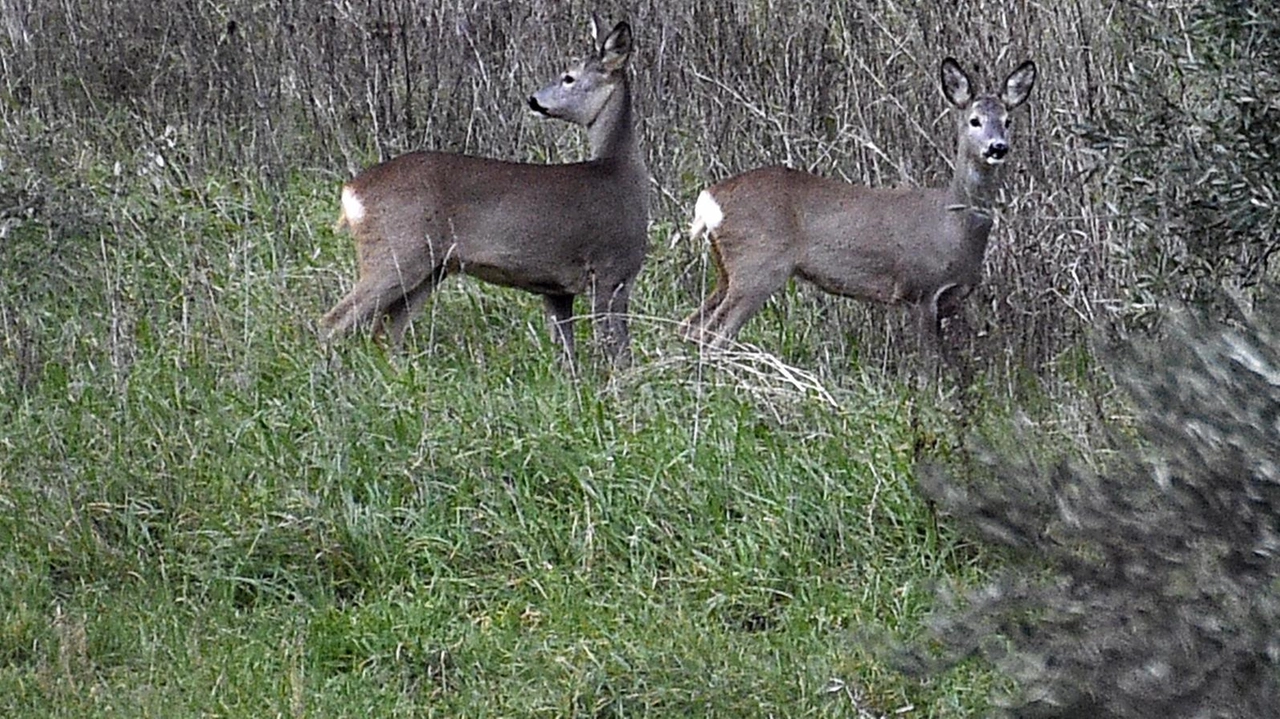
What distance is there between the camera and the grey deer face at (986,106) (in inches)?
287

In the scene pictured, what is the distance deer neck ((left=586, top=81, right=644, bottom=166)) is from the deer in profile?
14 millimetres

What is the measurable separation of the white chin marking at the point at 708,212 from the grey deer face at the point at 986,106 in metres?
0.90

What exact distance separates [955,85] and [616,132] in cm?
125

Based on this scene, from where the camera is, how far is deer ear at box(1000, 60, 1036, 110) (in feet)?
23.9

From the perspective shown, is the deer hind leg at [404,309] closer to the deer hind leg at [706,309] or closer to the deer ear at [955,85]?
the deer hind leg at [706,309]

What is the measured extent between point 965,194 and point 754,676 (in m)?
3.57

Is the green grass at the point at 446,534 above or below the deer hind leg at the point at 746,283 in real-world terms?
above

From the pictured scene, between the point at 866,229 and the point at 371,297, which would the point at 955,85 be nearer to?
the point at 866,229

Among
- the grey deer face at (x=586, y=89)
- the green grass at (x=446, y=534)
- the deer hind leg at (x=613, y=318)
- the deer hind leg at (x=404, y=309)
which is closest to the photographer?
the green grass at (x=446, y=534)

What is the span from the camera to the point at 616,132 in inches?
307

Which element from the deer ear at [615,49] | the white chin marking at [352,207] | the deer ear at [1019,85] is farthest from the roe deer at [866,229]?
the white chin marking at [352,207]

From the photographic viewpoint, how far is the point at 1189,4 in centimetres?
541

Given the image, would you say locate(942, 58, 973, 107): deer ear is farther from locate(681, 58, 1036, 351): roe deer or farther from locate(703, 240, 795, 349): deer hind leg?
locate(703, 240, 795, 349): deer hind leg

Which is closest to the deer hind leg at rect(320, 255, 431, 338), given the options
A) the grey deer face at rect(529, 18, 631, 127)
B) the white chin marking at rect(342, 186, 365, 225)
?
the white chin marking at rect(342, 186, 365, 225)
